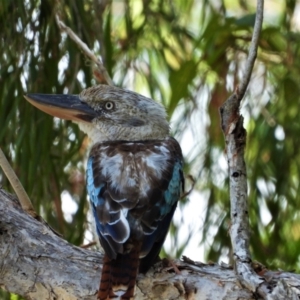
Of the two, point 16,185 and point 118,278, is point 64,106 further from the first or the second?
point 118,278

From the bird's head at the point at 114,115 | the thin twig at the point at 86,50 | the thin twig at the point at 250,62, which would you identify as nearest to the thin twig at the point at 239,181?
the thin twig at the point at 250,62

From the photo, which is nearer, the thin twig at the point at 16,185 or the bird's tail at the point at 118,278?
Result: the bird's tail at the point at 118,278

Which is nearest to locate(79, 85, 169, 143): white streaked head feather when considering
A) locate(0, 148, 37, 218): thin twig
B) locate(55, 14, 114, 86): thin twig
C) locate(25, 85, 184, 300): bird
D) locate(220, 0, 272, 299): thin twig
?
locate(25, 85, 184, 300): bird

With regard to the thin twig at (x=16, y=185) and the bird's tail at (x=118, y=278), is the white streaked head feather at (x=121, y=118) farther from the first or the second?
the bird's tail at (x=118, y=278)

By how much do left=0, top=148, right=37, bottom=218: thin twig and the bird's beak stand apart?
17.7 inches

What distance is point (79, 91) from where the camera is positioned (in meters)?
3.50

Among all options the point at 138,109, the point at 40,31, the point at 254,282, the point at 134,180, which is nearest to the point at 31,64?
the point at 40,31

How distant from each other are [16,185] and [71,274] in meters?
0.34

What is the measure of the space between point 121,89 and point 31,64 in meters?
0.33

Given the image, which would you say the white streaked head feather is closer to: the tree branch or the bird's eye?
the bird's eye

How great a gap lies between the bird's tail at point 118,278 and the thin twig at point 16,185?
370mm

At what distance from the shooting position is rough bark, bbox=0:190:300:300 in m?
2.47

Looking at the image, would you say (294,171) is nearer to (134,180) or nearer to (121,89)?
(121,89)

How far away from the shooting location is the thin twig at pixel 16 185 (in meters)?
2.74
